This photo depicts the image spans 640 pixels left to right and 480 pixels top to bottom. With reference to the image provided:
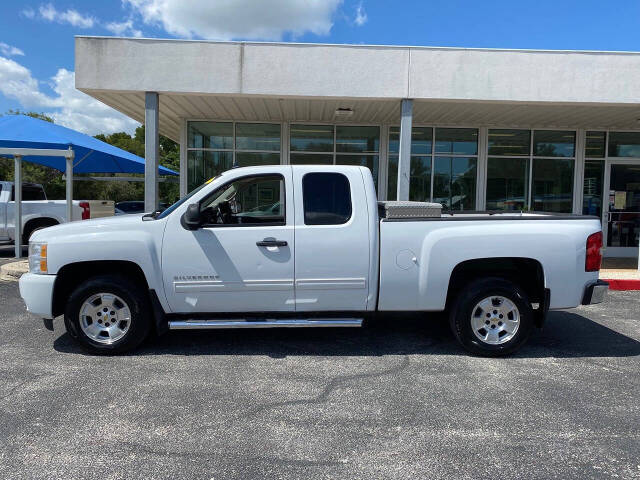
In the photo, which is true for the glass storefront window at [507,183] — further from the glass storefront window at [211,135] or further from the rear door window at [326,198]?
the rear door window at [326,198]

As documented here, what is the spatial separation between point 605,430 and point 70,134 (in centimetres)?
1253

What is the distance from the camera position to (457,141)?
12.9 meters

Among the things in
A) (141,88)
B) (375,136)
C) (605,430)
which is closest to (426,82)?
(375,136)

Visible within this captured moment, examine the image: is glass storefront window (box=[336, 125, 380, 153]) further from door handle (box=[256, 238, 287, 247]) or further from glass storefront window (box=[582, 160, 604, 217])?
door handle (box=[256, 238, 287, 247])

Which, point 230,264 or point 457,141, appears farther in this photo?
point 457,141

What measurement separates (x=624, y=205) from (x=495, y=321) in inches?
394

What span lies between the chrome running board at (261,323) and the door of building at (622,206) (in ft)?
35.0

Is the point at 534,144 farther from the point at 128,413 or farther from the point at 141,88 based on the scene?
the point at 128,413

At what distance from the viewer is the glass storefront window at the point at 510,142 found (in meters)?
12.9

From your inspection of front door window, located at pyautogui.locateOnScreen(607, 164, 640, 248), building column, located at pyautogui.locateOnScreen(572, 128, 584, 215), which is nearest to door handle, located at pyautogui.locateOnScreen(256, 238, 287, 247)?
building column, located at pyautogui.locateOnScreen(572, 128, 584, 215)

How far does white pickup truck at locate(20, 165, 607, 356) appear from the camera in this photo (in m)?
4.95

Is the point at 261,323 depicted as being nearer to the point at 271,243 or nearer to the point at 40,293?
the point at 271,243

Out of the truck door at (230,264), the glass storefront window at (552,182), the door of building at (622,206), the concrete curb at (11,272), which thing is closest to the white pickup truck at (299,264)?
the truck door at (230,264)

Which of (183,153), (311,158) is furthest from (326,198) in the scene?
(183,153)
